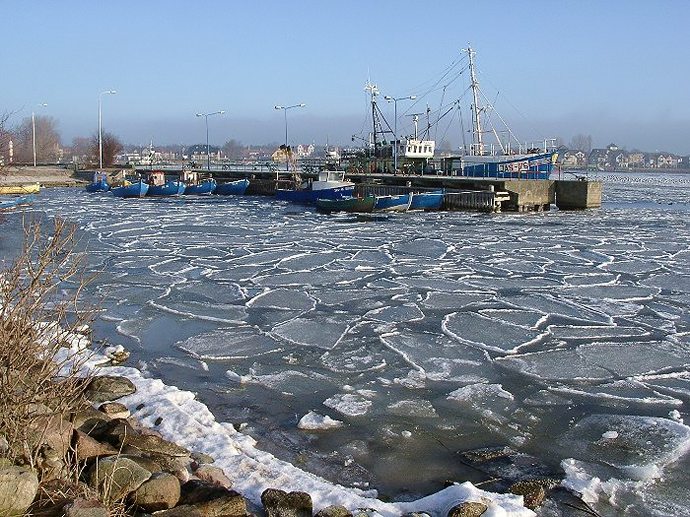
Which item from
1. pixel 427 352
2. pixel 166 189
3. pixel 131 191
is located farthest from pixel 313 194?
pixel 427 352

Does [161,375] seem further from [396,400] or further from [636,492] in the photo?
[636,492]

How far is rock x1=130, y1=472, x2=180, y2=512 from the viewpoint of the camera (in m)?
5.31

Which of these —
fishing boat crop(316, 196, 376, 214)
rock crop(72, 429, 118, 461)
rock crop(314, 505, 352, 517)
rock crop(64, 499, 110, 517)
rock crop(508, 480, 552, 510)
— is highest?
fishing boat crop(316, 196, 376, 214)

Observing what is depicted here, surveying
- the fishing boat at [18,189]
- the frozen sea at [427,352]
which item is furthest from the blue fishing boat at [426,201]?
the fishing boat at [18,189]

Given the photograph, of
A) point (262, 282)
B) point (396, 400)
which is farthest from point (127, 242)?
point (396, 400)

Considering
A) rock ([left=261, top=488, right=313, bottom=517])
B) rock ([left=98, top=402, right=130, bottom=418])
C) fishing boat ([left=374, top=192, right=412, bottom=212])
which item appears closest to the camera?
rock ([left=261, top=488, right=313, bottom=517])

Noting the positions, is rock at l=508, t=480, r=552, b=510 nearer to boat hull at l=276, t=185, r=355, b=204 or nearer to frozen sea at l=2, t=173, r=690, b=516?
frozen sea at l=2, t=173, r=690, b=516

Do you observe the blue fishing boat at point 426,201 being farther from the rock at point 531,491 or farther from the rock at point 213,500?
the rock at point 213,500

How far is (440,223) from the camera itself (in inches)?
1267

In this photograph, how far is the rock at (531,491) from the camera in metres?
5.89

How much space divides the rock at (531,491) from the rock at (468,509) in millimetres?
524

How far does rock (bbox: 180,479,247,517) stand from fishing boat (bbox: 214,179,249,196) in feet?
177

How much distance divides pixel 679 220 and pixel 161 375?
30.1 meters

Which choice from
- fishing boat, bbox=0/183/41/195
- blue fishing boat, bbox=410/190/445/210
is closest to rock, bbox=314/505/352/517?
blue fishing boat, bbox=410/190/445/210
